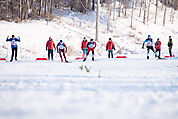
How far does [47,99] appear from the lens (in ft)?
11.1

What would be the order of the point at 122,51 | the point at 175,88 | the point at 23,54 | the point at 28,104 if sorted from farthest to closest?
1. the point at 122,51
2. the point at 23,54
3. the point at 175,88
4. the point at 28,104

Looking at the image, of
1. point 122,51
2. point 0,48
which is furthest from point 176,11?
point 0,48

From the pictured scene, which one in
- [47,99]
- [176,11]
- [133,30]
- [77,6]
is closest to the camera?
[47,99]

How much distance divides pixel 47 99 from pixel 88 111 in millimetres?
988

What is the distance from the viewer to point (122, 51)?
24.0 metres

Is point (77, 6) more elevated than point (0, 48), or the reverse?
point (77, 6)

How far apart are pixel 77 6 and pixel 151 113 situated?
3706 cm

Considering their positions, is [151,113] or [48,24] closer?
[151,113]

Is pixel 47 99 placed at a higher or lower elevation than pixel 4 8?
lower

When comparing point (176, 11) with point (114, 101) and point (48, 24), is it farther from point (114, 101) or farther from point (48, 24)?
point (114, 101)

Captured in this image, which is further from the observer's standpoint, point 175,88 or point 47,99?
point 175,88

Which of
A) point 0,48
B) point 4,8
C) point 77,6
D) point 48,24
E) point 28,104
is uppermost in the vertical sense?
point 77,6

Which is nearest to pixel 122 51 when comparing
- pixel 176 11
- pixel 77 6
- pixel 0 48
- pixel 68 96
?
pixel 0 48

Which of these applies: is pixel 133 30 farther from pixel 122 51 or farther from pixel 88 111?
pixel 88 111
